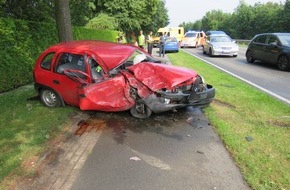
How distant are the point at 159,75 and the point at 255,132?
7.46 ft

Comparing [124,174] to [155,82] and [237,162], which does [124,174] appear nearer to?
[237,162]

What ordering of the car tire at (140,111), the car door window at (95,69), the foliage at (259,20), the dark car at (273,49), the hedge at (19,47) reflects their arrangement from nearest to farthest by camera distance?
the car tire at (140,111), the car door window at (95,69), the hedge at (19,47), the dark car at (273,49), the foliage at (259,20)

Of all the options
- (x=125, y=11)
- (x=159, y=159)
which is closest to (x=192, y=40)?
(x=125, y=11)

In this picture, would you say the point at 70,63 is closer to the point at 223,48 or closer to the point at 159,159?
the point at 159,159

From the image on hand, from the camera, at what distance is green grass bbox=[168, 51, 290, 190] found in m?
4.50

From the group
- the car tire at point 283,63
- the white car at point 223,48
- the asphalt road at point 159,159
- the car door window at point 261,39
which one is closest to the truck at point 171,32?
the white car at point 223,48

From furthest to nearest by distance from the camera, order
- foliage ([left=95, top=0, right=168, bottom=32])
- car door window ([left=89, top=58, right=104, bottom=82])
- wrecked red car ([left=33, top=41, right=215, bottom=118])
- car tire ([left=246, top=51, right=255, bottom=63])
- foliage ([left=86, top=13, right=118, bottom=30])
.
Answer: foliage ([left=95, top=0, right=168, bottom=32]) → foliage ([left=86, top=13, right=118, bottom=30]) → car tire ([left=246, top=51, right=255, bottom=63]) → car door window ([left=89, top=58, right=104, bottom=82]) → wrecked red car ([left=33, top=41, right=215, bottom=118])

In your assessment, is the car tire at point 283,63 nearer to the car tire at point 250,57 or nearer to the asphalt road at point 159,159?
the car tire at point 250,57

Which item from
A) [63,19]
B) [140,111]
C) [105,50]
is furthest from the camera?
[63,19]

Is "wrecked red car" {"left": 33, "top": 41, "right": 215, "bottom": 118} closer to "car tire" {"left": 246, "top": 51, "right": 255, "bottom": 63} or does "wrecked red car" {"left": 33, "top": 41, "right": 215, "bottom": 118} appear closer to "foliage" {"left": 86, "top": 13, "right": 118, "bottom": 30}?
"car tire" {"left": 246, "top": 51, "right": 255, "bottom": 63}

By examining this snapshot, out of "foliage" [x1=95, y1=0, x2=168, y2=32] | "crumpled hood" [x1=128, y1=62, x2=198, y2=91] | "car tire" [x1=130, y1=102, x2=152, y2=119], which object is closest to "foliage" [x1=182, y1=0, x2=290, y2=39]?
"foliage" [x1=95, y1=0, x2=168, y2=32]

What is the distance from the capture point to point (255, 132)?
6191 mm

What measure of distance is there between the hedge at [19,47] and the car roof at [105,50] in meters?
3.26

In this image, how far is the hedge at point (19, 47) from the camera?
412 inches
